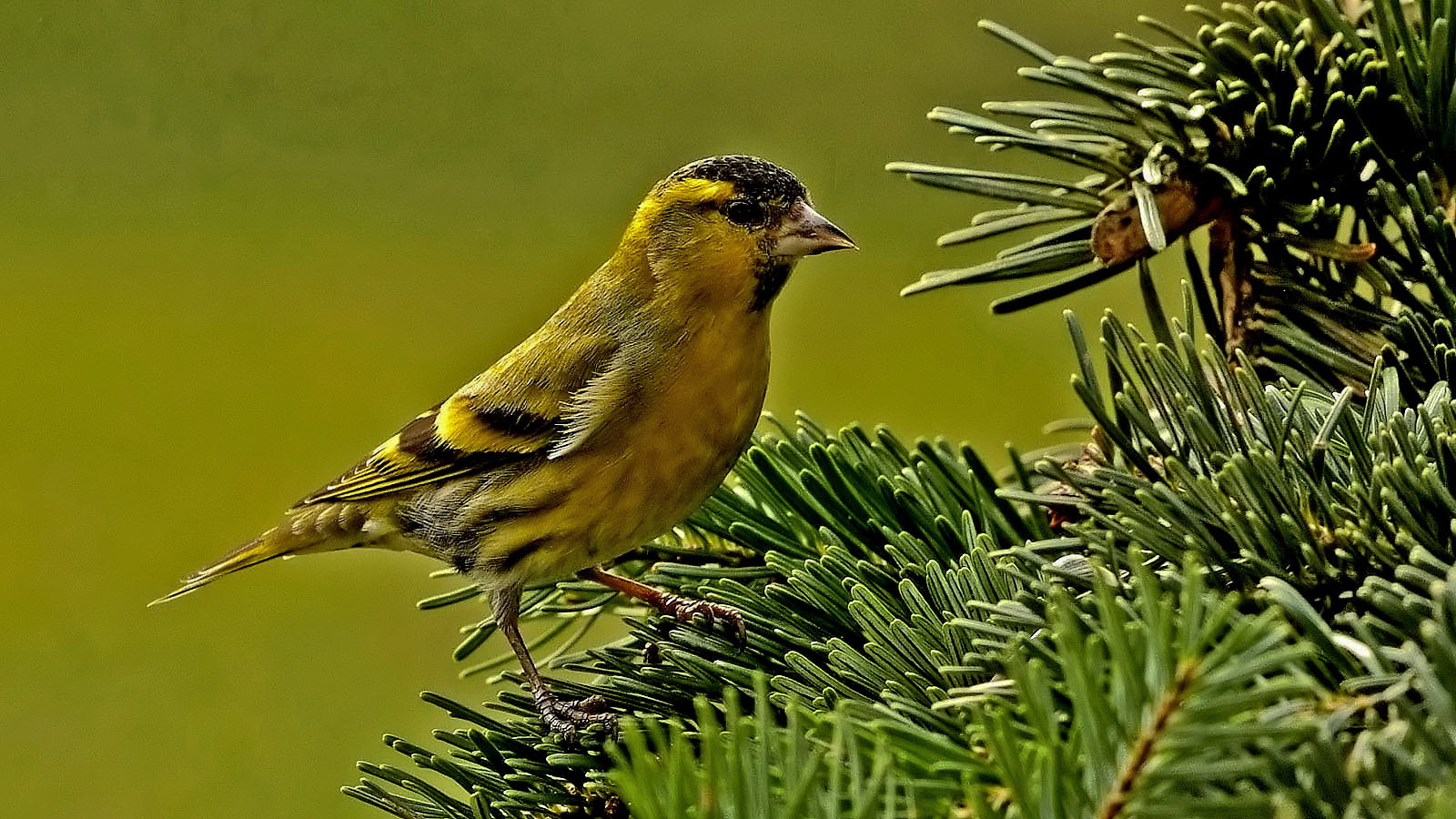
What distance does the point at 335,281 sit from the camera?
6227 millimetres

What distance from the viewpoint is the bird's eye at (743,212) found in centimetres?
197

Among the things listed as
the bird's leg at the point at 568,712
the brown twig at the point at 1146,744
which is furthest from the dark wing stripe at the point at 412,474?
the brown twig at the point at 1146,744

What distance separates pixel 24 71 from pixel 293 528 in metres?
4.60

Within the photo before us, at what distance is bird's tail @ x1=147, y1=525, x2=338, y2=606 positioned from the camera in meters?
2.29

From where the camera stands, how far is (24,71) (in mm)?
5984

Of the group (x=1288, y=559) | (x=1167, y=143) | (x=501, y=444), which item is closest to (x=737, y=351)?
(x=501, y=444)

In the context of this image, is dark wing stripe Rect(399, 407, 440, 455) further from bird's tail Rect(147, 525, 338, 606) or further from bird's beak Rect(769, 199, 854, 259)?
bird's beak Rect(769, 199, 854, 259)

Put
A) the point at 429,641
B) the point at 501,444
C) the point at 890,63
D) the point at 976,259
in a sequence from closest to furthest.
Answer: the point at 501,444
the point at 976,259
the point at 429,641
the point at 890,63

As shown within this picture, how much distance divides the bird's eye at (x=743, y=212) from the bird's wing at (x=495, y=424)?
0.24 metres

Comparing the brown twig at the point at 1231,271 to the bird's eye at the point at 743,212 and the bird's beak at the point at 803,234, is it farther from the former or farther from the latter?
the bird's eye at the point at 743,212

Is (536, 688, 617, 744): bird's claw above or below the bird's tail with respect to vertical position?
below

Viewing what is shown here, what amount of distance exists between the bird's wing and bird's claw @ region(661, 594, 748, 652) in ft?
2.24

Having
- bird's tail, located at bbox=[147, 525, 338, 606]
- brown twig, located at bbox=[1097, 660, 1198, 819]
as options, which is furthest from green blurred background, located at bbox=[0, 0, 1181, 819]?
brown twig, located at bbox=[1097, 660, 1198, 819]

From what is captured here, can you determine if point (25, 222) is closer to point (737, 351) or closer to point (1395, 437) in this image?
point (737, 351)
